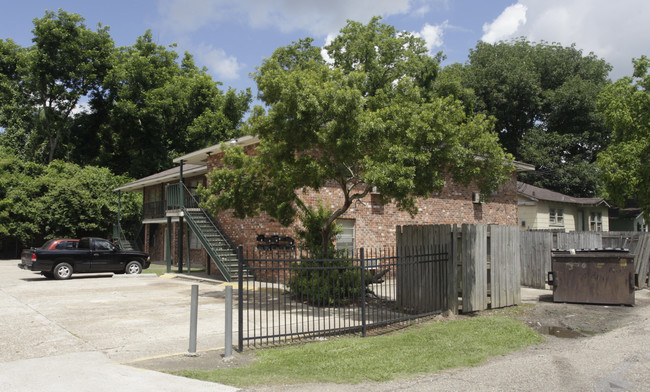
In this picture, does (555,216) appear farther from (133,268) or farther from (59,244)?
(59,244)

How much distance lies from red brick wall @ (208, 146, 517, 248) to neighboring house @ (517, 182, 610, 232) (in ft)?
22.3

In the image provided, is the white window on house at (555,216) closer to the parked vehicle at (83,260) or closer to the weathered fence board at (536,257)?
the weathered fence board at (536,257)

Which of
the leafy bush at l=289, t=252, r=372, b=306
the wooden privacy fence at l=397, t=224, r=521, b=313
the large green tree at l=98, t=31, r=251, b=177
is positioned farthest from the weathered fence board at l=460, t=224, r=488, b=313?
the large green tree at l=98, t=31, r=251, b=177

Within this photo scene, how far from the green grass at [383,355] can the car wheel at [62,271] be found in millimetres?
14906

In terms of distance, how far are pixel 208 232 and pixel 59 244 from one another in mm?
5745

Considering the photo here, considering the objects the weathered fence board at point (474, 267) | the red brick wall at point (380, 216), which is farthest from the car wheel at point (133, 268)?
the weathered fence board at point (474, 267)

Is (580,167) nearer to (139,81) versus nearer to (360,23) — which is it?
(360,23)

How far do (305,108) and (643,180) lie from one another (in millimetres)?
22898

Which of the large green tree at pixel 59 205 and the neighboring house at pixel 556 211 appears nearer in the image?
the neighboring house at pixel 556 211

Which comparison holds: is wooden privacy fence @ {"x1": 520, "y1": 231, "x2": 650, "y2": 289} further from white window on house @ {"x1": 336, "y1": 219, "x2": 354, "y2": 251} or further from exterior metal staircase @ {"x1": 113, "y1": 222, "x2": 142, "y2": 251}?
exterior metal staircase @ {"x1": 113, "y1": 222, "x2": 142, "y2": 251}

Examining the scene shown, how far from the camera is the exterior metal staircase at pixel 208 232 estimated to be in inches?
721

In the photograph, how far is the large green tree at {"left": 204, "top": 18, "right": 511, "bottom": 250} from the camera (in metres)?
10.8

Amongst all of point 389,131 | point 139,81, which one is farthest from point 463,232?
point 139,81

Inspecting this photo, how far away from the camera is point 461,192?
74.9ft
